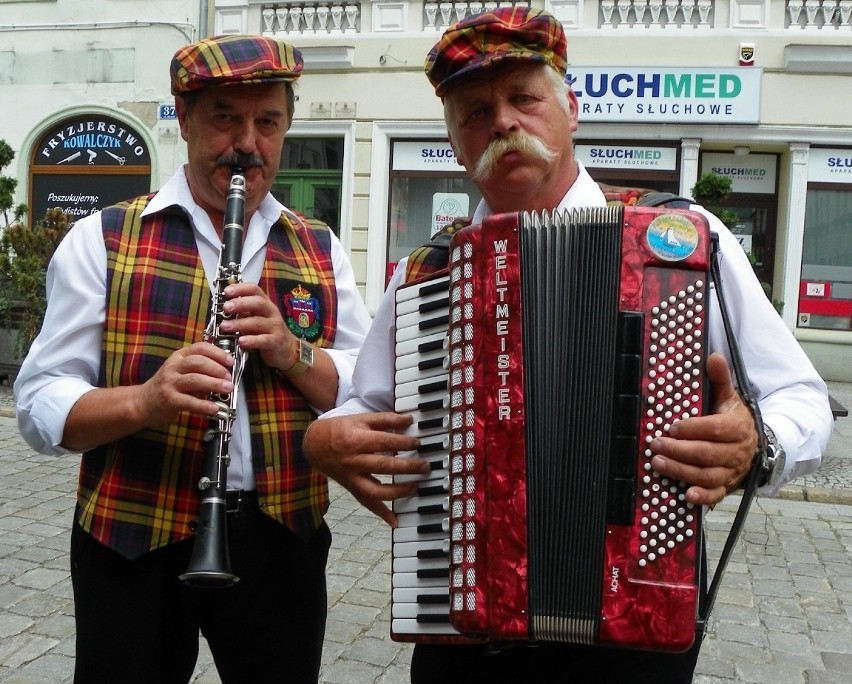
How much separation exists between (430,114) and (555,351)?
10530 mm

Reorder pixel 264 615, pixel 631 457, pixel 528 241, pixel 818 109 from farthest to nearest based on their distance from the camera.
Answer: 1. pixel 818 109
2. pixel 264 615
3. pixel 528 241
4. pixel 631 457

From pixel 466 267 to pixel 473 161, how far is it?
0.35 metres

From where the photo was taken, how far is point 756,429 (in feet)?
4.89

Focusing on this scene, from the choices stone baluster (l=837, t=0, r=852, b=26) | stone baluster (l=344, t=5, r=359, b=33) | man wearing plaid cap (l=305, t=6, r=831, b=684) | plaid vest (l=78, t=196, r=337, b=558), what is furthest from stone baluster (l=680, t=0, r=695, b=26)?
plaid vest (l=78, t=196, r=337, b=558)

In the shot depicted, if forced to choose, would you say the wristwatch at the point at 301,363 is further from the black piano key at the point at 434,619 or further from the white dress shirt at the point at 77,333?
the black piano key at the point at 434,619

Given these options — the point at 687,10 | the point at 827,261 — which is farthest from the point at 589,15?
the point at 827,261

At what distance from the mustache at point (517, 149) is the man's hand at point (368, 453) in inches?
21.2

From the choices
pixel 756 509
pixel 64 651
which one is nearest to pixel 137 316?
pixel 64 651

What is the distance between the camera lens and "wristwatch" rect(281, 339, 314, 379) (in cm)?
193

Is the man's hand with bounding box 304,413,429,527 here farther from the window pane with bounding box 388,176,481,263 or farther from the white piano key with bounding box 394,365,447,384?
the window pane with bounding box 388,176,481,263

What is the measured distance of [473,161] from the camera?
6.08 feet

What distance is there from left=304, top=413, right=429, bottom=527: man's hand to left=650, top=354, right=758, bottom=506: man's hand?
0.47m

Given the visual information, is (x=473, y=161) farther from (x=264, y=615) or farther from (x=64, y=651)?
(x=64, y=651)

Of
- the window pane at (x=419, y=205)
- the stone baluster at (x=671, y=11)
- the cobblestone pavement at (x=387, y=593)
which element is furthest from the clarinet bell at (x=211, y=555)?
the stone baluster at (x=671, y=11)
